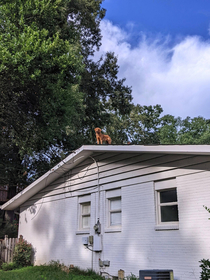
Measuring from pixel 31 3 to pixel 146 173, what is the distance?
8016 millimetres

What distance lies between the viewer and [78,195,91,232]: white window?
11.3 meters

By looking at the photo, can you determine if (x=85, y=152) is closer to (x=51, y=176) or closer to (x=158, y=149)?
(x=51, y=176)

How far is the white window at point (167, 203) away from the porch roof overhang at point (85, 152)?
3.47 feet

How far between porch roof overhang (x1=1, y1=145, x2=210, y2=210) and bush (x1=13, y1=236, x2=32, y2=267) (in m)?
2.29

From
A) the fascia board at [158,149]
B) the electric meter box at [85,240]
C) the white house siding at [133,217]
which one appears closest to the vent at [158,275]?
the white house siding at [133,217]

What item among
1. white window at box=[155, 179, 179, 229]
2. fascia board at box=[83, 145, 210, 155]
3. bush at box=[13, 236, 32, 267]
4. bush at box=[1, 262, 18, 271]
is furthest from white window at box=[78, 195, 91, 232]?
bush at box=[1, 262, 18, 271]

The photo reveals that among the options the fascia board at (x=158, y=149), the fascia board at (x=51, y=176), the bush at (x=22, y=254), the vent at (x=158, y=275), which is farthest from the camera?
the bush at (x=22, y=254)

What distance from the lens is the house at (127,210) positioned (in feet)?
25.0

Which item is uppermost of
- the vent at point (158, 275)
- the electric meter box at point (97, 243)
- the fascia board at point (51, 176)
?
the fascia board at point (51, 176)

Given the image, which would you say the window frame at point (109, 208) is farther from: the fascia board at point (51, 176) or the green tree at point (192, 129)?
the green tree at point (192, 129)

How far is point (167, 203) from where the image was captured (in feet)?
27.8

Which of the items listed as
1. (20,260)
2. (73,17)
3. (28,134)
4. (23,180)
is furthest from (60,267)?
(73,17)

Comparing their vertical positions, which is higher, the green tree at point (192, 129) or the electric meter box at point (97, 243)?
the green tree at point (192, 129)

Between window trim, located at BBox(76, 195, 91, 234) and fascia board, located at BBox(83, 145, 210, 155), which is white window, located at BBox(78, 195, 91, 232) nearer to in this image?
window trim, located at BBox(76, 195, 91, 234)
